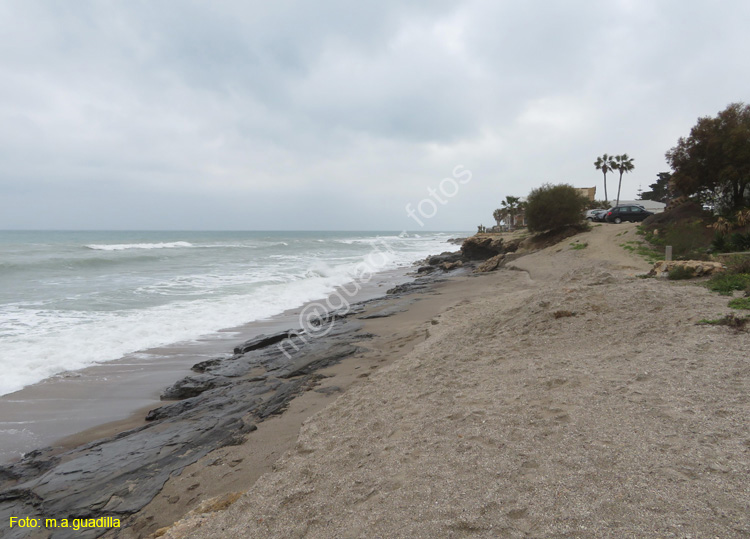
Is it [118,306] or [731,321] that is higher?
[731,321]

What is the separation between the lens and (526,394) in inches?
170

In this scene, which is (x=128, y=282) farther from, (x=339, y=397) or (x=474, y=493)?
(x=474, y=493)

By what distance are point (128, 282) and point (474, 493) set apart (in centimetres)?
2221

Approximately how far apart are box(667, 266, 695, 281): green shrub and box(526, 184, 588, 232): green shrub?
57.1 ft

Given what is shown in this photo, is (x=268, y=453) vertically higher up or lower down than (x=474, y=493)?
lower down

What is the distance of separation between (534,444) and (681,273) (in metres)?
8.30

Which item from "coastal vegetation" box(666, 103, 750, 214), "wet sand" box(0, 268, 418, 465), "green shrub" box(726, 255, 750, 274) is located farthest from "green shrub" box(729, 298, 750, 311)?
"coastal vegetation" box(666, 103, 750, 214)

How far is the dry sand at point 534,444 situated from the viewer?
2.46 metres

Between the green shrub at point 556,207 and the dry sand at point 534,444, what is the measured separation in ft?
66.8

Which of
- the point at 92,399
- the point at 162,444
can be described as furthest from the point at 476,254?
the point at 162,444

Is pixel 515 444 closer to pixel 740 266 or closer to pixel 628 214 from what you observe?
pixel 740 266

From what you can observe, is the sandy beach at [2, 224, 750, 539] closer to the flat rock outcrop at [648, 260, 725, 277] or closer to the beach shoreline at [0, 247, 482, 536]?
the beach shoreline at [0, 247, 482, 536]

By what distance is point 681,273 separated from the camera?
9117mm

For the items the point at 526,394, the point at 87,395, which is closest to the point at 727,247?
the point at 526,394
